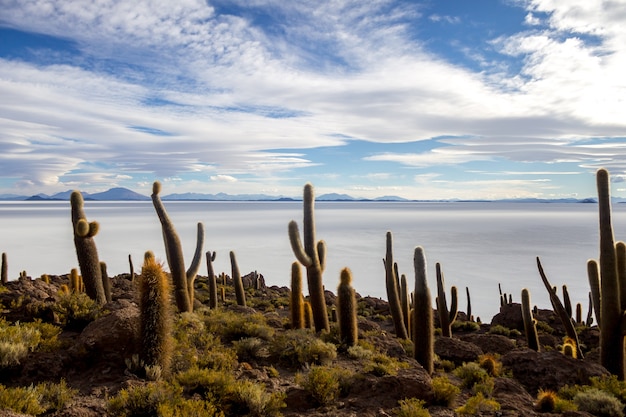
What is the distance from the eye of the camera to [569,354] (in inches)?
570

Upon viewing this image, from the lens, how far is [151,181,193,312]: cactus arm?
13969 mm

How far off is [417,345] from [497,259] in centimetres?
4389

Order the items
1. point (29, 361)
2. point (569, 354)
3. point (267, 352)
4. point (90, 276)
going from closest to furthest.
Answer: point (29, 361)
point (267, 352)
point (90, 276)
point (569, 354)

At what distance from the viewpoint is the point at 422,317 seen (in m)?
12.0

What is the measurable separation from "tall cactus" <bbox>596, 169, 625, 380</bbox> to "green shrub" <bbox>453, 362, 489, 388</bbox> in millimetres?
3681

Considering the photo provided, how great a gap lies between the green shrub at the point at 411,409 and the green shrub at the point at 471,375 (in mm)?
3413

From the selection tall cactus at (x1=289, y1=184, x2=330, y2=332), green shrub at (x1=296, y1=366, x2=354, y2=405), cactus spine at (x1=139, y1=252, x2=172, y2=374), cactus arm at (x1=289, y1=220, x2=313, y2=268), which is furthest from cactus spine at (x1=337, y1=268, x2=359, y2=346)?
cactus spine at (x1=139, y1=252, x2=172, y2=374)

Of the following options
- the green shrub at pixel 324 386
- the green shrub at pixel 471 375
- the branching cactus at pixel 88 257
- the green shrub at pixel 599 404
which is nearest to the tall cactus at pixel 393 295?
the green shrub at pixel 471 375

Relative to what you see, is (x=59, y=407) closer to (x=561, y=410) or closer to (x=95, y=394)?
(x=95, y=394)

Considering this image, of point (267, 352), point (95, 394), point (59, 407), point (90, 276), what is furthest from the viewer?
point (90, 276)

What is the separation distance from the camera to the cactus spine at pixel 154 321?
28.5 feet

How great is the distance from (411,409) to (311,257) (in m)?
6.38

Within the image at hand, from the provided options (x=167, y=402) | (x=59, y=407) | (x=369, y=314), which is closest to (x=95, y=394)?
(x=59, y=407)

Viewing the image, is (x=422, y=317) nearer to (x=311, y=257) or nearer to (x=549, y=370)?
(x=311, y=257)
